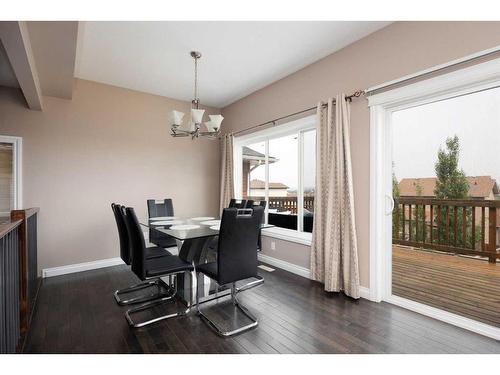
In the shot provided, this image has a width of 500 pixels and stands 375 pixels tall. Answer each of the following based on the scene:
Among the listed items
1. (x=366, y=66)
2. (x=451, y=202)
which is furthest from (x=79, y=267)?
(x=451, y=202)

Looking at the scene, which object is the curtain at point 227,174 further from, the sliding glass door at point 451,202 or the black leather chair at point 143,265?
the sliding glass door at point 451,202

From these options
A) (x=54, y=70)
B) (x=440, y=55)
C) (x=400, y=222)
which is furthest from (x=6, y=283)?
(x=400, y=222)

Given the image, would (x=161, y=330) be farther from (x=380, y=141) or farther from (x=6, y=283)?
(x=380, y=141)

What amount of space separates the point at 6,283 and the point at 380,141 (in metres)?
3.17

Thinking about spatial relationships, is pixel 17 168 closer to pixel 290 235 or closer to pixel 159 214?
pixel 159 214

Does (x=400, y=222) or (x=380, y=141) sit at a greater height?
(x=380, y=141)

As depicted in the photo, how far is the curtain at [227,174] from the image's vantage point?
4680 millimetres

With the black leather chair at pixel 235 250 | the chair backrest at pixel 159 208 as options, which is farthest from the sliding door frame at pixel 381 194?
the chair backrest at pixel 159 208

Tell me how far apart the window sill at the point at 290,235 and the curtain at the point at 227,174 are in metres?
1.05

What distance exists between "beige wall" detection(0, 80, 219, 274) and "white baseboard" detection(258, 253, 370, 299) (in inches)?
67.8

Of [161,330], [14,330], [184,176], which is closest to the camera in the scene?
[14,330]

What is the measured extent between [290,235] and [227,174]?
1.74m

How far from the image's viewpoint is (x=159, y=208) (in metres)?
3.88

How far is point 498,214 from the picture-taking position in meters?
3.00
